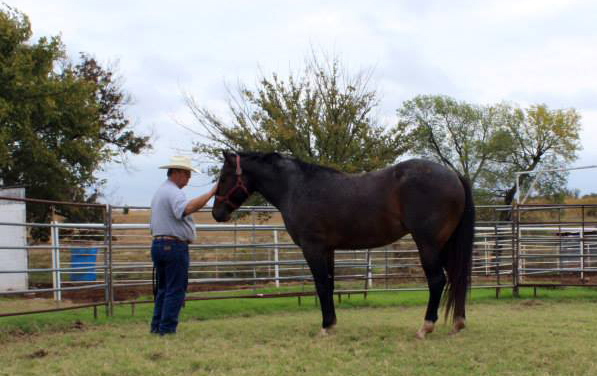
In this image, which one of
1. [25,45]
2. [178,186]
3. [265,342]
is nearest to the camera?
[265,342]

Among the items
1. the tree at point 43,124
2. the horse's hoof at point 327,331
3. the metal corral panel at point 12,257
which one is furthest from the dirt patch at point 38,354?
the tree at point 43,124

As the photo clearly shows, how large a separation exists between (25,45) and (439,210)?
624 inches

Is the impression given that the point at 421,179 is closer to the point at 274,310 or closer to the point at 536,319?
the point at 536,319

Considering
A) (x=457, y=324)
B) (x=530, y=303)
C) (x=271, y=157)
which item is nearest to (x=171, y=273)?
(x=271, y=157)

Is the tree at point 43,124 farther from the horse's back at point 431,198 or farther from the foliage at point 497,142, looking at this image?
the foliage at point 497,142

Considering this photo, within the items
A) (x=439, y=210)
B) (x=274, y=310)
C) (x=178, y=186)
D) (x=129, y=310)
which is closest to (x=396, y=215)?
(x=439, y=210)

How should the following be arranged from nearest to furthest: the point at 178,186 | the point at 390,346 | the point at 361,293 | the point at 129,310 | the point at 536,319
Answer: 1. the point at 390,346
2. the point at 178,186
3. the point at 536,319
4. the point at 129,310
5. the point at 361,293

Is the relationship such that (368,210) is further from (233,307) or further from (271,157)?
(233,307)

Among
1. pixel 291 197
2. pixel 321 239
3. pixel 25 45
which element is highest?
pixel 25 45

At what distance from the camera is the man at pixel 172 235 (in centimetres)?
561

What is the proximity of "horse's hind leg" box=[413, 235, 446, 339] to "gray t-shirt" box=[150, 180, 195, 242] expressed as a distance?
235cm

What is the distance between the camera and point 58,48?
58.7 ft

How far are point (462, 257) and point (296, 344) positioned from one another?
1.87 m

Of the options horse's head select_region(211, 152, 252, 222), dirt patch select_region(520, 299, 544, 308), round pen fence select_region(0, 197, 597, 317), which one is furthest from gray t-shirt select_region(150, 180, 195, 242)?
dirt patch select_region(520, 299, 544, 308)
